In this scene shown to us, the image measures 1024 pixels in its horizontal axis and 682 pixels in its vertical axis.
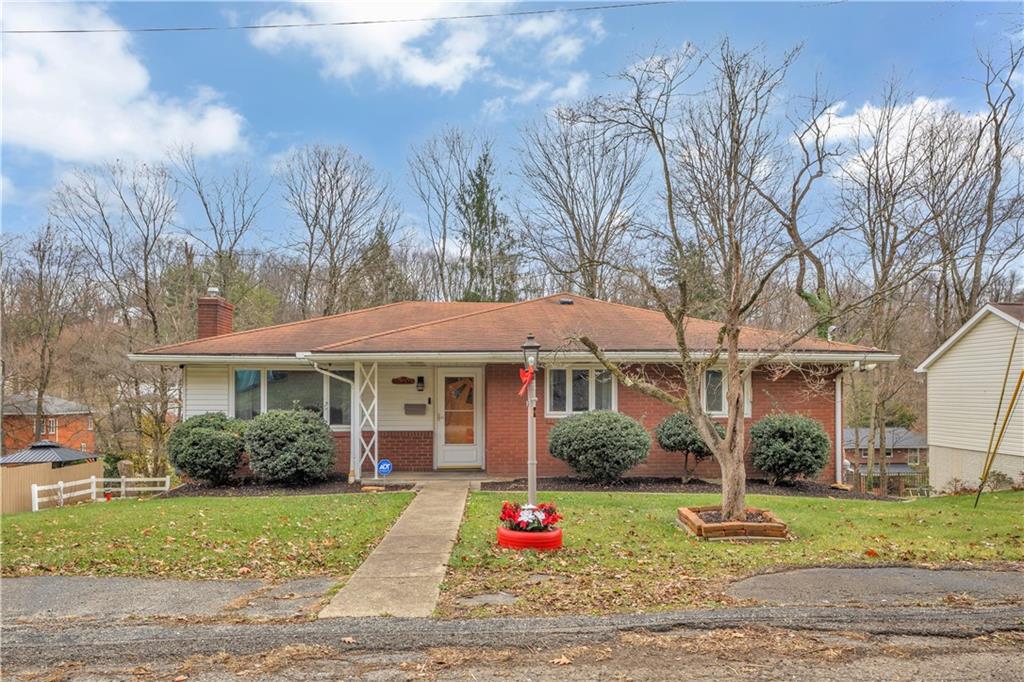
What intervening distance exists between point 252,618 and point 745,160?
1850 centimetres

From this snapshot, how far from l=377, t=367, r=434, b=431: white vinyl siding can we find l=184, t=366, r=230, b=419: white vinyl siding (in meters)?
3.24

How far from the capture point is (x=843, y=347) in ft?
46.1

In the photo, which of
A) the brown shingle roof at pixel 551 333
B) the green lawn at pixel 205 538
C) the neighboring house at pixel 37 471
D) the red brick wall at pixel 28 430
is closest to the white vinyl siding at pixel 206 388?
the brown shingle roof at pixel 551 333

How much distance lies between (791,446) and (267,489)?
31.9 ft

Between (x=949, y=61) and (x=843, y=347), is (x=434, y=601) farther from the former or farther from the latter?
(x=949, y=61)

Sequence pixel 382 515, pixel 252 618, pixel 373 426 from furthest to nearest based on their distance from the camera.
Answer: pixel 373 426
pixel 382 515
pixel 252 618

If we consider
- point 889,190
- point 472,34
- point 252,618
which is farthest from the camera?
point 889,190

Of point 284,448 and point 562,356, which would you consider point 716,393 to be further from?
point 284,448

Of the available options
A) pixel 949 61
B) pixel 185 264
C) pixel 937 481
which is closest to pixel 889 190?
pixel 949 61

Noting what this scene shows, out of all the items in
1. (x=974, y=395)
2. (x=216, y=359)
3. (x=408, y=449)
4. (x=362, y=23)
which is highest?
(x=362, y=23)

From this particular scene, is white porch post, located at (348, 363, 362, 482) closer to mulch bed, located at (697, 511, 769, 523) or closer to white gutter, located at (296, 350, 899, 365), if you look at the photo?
white gutter, located at (296, 350, 899, 365)

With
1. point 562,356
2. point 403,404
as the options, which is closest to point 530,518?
point 562,356

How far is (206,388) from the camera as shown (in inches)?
560

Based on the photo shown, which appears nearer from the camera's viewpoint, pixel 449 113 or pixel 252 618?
pixel 252 618
